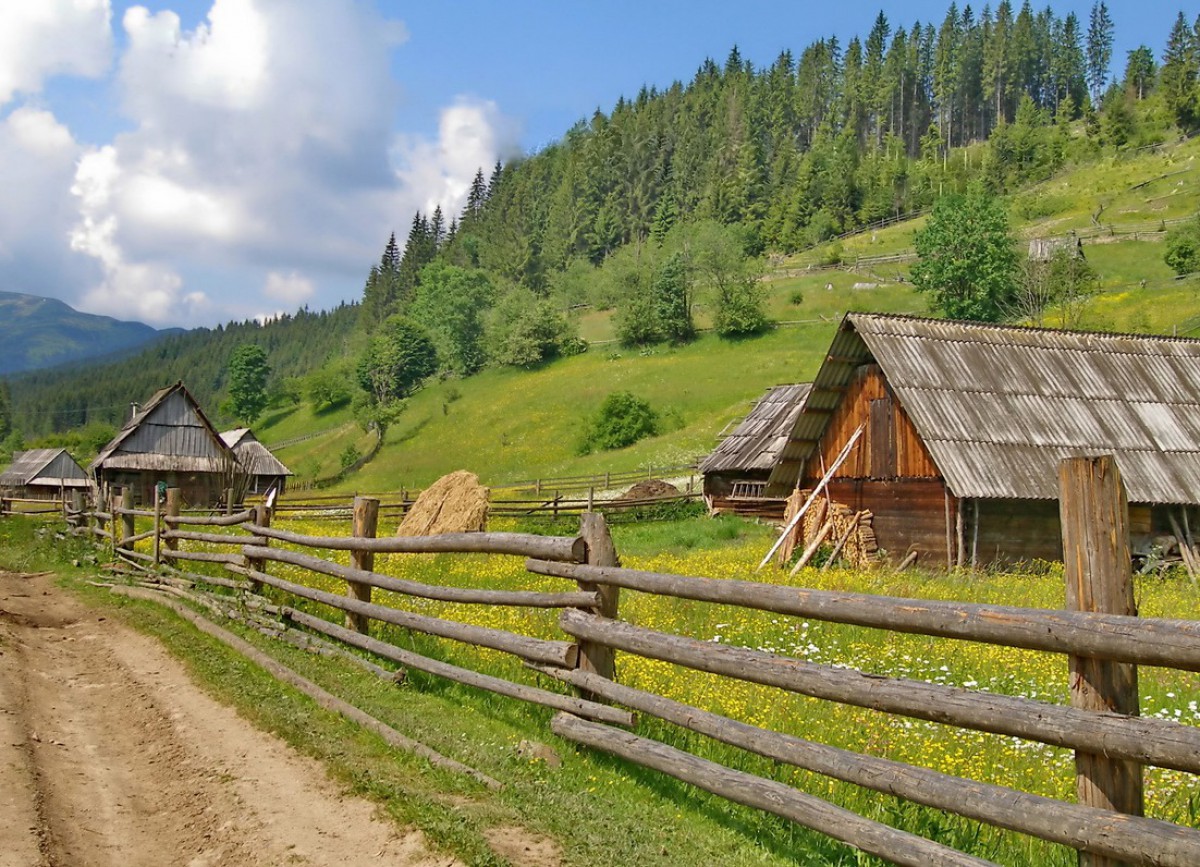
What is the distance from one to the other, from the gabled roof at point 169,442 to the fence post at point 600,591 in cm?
3985

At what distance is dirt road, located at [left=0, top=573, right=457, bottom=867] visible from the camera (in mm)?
4930

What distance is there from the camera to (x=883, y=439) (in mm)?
21625

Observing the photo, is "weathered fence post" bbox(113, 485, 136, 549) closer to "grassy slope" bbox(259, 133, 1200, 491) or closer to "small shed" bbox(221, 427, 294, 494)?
"small shed" bbox(221, 427, 294, 494)

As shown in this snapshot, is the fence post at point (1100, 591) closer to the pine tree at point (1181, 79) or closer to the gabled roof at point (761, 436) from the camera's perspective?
the gabled roof at point (761, 436)

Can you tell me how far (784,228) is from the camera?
4697 inches

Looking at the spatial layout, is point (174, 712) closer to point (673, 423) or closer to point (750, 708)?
point (750, 708)

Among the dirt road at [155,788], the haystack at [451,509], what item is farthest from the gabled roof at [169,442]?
the dirt road at [155,788]

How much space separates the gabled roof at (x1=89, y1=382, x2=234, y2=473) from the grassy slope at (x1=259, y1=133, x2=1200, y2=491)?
16.4 meters

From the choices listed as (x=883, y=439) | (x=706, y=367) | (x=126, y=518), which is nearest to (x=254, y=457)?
(x=706, y=367)

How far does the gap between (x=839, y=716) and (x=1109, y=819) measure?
3.96 metres

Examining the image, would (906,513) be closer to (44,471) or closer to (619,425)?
(619,425)

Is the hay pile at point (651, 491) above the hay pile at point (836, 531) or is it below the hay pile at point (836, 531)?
above

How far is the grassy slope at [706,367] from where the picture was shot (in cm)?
5656

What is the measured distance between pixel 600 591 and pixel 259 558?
711 centimetres
